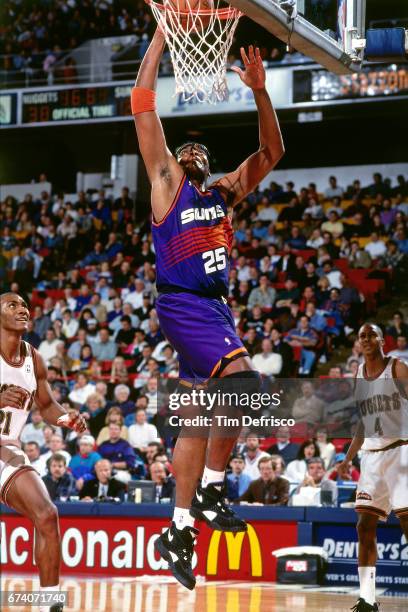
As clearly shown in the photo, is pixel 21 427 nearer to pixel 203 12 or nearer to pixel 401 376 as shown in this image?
pixel 401 376

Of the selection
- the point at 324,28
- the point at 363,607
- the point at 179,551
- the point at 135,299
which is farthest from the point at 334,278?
the point at 179,551

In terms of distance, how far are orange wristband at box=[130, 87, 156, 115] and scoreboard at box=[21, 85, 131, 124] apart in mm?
16107

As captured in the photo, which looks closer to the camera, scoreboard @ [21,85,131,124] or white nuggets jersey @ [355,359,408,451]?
white nuggets jersey @ [355,359,408,451]

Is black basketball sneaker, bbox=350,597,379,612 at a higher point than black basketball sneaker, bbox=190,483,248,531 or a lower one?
lower

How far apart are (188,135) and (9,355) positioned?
56.3ft

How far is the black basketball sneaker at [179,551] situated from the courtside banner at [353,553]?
5.57 m

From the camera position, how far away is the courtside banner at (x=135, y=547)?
11.8 m

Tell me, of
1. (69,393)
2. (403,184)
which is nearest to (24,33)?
(403,184)

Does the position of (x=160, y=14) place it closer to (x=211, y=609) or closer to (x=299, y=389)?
(x=299, y=389)

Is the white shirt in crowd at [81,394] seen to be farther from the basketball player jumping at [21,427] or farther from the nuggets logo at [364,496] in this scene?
the basketball player jumping at [21,427]

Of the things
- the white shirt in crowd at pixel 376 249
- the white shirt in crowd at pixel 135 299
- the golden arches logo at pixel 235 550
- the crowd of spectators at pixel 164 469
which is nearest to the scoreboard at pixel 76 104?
the white shirt in crowd at pixel 135 299

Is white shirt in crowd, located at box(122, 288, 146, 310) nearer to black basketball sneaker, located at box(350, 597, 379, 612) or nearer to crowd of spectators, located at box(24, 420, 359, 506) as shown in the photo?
crowd of spectators, located at box(24, 420, 359, 506)

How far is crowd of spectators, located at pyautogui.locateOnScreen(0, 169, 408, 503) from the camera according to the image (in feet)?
42.2

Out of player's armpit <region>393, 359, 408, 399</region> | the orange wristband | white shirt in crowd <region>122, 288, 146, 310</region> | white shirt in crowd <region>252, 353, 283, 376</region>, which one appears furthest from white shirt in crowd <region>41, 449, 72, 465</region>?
the orange wristband
